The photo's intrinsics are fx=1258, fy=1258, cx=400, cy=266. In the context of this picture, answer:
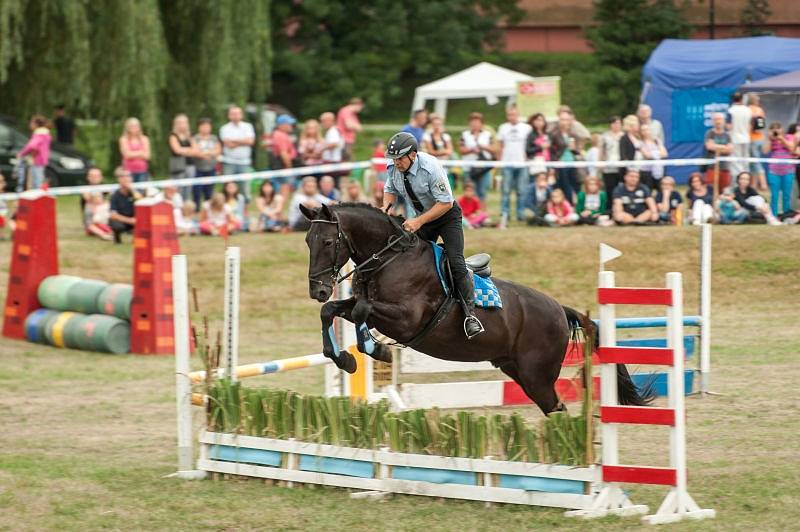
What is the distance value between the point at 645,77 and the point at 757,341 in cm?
1285

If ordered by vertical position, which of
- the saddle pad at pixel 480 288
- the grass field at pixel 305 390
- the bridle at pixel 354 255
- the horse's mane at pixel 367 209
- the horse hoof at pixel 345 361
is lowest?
the grass field at pixel 305 390

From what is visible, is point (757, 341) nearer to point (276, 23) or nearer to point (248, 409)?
point (248, 409)

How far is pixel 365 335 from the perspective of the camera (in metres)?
7.88

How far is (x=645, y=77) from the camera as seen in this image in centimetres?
2525

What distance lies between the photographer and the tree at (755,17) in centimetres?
3791

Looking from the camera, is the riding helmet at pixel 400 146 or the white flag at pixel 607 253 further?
the riding helmet at pixel 400 146

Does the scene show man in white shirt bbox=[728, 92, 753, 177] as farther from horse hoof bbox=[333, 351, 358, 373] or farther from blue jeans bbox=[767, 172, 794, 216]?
horse hoof bbox=[333, 351, 358, 373]

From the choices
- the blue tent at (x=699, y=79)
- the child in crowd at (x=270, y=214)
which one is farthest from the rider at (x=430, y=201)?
the blue tent at (x=699, y=79)

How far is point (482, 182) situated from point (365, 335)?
421 inches

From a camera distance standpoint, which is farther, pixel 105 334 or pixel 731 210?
pixel 731 210

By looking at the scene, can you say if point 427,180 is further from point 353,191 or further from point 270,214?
point 270,214

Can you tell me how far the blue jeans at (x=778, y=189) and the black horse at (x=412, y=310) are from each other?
918cm

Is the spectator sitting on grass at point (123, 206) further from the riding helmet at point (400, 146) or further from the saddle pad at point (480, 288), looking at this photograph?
the riding helmet at point (400, 146)

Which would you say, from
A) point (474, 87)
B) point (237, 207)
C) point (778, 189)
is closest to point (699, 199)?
point (778, 189)
